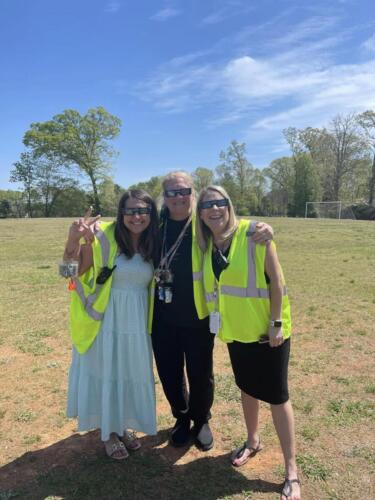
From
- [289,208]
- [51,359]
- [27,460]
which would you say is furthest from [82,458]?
[289,208]

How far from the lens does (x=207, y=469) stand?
3.07 meters

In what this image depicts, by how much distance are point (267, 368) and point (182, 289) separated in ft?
2.64

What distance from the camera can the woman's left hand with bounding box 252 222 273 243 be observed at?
8.48 ft

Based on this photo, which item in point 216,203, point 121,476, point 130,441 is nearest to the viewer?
point 216,203

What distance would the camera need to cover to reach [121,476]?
2.98 meters

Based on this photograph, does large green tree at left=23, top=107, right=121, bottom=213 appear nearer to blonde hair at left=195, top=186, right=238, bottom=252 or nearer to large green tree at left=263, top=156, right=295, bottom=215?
large green tree at left=263, top=156, right=295, bottom=215

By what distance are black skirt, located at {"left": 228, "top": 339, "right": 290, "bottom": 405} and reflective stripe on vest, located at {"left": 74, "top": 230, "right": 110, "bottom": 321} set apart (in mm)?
1060

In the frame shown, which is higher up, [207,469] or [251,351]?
[251,351]

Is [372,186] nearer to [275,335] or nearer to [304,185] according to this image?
[304,185]

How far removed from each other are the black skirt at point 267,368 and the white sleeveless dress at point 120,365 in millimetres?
787

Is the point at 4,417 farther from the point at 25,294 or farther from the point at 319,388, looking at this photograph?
the point at 25,294

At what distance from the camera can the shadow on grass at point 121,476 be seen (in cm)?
282

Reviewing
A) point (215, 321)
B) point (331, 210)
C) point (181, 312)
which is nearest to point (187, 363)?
point (181, 312)

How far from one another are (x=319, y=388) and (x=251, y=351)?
6.89 ft
